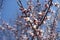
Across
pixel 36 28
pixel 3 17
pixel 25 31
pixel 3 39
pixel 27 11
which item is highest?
pixel 27 11

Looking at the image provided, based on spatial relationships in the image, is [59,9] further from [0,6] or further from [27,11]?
[27,11]

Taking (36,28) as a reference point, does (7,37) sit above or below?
below

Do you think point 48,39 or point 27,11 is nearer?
point 27,11

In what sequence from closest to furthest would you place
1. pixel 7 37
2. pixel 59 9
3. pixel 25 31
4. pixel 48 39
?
pixel 48 39, pixel 25 31, pixel 59 9, pixel 7 37

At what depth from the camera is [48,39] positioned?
88.7 inches

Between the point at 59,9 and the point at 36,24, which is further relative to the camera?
the point at 59,9

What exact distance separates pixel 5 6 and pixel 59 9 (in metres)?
1.44

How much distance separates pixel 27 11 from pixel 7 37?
2877 mm

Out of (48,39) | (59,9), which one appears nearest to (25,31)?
(48,39)

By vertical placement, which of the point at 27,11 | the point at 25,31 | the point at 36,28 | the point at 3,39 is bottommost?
the point at 3,39

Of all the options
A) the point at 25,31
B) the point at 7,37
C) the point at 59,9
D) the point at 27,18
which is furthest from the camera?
the point at 7,37

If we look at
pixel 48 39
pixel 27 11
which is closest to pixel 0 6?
pixel 48 39

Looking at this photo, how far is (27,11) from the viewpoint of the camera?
136 cm

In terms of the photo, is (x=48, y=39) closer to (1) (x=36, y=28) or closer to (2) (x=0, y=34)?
(1) (x=36, y=28)
